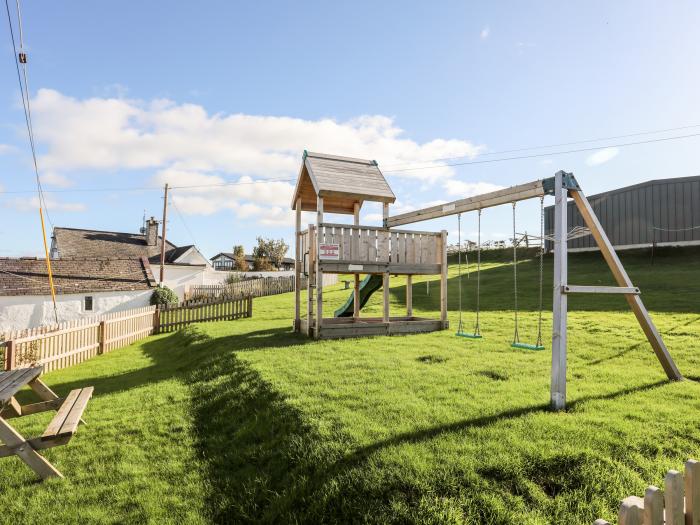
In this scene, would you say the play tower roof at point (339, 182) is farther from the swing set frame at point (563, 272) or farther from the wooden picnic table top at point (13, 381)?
the wooden picnic table top at point (13, 381)

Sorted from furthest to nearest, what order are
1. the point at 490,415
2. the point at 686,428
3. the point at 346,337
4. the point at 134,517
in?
the point at 346,337
the point at 490,415
the point at 686,428
the point at 134,517

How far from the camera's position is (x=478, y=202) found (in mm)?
8930

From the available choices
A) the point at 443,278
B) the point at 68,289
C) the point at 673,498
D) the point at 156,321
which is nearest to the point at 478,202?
the point at 443,278

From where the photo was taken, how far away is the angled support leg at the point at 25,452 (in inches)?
197

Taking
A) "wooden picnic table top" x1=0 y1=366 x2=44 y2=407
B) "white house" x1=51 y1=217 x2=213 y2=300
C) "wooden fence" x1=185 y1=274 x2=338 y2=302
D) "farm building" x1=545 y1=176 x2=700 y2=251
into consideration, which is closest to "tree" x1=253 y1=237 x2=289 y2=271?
"white house" x1=51 y1=217 x2=213 y2=300

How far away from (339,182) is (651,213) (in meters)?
23.9

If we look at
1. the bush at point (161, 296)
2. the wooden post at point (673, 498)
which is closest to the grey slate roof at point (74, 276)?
the bush at point (161, 296)

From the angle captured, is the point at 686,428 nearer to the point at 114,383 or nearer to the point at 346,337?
the point at 346,337

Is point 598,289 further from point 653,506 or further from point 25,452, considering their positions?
point 25,452

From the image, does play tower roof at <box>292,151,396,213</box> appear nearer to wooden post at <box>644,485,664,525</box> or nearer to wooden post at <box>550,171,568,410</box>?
wooden post at <box>550,171,568,410</box>

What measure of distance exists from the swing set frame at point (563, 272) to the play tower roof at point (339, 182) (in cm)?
471

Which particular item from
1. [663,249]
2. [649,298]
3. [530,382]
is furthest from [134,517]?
[663,249]

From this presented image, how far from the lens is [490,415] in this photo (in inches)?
217

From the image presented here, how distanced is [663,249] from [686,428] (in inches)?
1077
